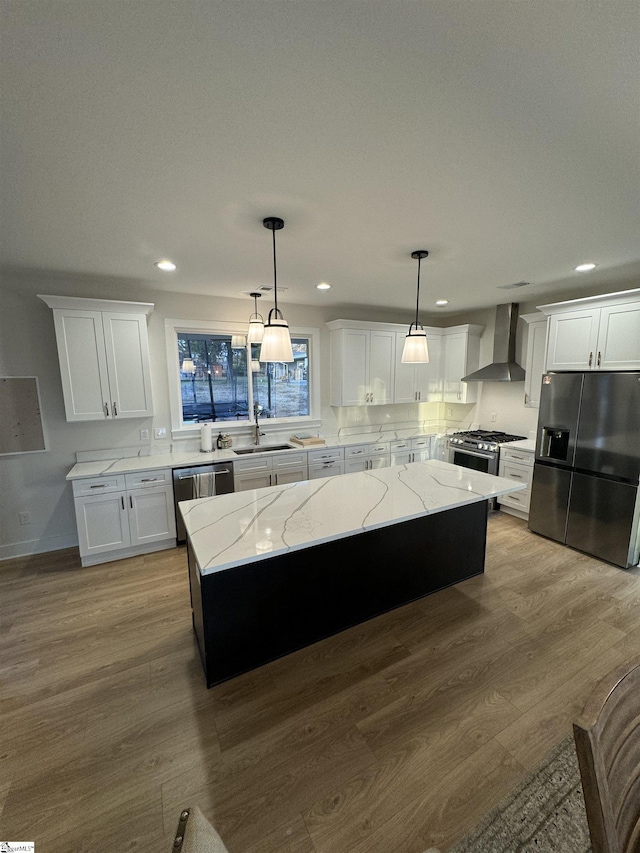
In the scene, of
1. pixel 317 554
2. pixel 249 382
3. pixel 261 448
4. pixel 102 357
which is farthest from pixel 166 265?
pixel 317 554

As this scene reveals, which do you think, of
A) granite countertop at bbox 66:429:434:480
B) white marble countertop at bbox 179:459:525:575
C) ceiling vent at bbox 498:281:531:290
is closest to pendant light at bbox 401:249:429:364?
white marble countertop at bbox 179:459:525:575

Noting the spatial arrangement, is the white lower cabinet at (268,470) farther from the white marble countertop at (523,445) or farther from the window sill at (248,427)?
the white marble countertop at (523,445)

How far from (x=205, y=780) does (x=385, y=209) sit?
2.91 meters

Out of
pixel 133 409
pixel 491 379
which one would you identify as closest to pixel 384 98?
pixel 133 409

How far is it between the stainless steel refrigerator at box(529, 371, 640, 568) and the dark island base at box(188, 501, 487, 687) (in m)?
1.26

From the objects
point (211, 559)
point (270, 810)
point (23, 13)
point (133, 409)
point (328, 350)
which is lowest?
point (270, 810)

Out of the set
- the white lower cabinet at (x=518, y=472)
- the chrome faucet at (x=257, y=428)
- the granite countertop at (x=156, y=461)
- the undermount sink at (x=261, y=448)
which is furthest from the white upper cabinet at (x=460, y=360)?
the chrome faucet at (x=257, y=428)

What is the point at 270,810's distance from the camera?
4.62 feet

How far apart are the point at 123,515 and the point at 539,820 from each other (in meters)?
3.40

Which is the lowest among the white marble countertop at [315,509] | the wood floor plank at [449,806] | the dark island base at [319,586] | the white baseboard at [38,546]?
the wood floor plank at [449,806]

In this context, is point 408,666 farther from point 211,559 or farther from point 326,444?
point 326,444

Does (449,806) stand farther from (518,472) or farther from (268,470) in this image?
(518,472)

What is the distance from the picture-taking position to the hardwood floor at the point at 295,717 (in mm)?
1381

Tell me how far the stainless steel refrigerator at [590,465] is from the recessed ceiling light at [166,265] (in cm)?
375
